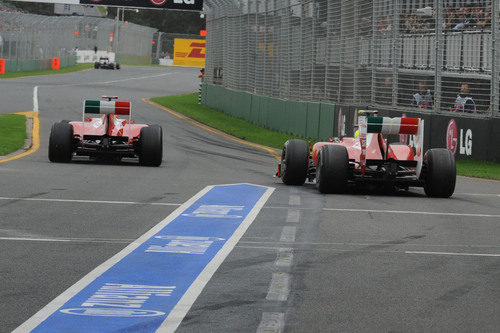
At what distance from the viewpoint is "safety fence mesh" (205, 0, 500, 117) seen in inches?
826

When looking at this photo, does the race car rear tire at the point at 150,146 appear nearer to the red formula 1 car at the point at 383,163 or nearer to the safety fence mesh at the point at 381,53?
the red formula 1 car at the point at 383,163

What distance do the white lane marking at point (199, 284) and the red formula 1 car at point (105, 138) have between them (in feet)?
23.6

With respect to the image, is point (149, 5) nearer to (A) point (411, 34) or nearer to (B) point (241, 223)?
(A) point (411, 34)

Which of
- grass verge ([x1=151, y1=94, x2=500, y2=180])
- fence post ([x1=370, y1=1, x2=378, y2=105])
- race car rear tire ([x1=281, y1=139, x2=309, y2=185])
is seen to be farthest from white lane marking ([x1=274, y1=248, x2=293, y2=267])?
fence post ([x1=370, y1=1, x2=378, y2=105])

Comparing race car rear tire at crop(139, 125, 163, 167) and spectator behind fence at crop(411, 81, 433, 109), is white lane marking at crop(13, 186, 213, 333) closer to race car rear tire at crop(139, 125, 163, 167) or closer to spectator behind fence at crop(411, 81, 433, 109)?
race car rear tire at crop(139, 125, 163, 167)

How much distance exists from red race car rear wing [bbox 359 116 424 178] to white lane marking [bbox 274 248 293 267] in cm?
535

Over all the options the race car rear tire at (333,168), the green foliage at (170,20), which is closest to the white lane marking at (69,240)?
the race car rear tire at (333,168)

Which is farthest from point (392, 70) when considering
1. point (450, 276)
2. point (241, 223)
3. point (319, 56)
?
point (450, 276)

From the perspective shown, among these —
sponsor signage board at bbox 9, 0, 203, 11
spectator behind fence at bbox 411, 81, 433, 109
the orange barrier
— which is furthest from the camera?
the orange barrier

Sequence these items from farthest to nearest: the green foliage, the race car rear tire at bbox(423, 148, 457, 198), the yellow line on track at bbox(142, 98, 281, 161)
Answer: the green foliage
the yellow line on track at bbox(142, 98, 281, 161)
the race car rear tire at bbox(423, 148, 457, 198)

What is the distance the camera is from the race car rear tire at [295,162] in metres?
15.2

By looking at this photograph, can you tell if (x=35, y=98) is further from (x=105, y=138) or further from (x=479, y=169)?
(x=479, y=169)

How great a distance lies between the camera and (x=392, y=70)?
24.2 m

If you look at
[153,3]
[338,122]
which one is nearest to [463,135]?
[338,122]
